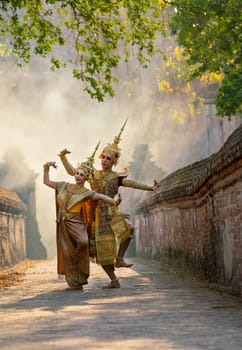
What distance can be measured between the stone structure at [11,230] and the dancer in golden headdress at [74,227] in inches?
333

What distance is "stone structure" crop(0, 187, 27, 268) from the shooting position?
1995 cm

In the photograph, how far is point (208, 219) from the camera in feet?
37.8

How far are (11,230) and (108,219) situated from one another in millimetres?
12031

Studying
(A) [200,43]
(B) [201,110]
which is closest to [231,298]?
(A) [200,43]

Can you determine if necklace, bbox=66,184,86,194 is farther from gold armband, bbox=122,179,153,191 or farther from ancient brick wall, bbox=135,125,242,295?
ancient brick wall, bbox=135,125,242,295

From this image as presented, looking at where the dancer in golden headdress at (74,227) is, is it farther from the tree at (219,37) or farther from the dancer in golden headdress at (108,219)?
the tree at (219,37)

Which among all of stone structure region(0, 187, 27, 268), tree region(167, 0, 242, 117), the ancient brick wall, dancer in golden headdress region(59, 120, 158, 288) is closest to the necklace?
dancer in golden headdress region(59, 120, 158, 288)

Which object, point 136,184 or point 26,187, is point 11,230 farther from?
point 136,184

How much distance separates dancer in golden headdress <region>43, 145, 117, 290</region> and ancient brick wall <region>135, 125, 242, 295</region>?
5.28ft

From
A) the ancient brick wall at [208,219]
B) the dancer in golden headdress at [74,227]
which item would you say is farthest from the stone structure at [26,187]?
the dancer in golden headdress at [74,227]

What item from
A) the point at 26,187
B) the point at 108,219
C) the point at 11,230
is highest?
the point at 26,187

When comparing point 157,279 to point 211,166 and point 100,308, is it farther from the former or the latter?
point 100,308

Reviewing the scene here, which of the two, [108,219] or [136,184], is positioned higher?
[136,184]

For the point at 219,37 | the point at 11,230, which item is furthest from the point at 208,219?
the point at 11,230
